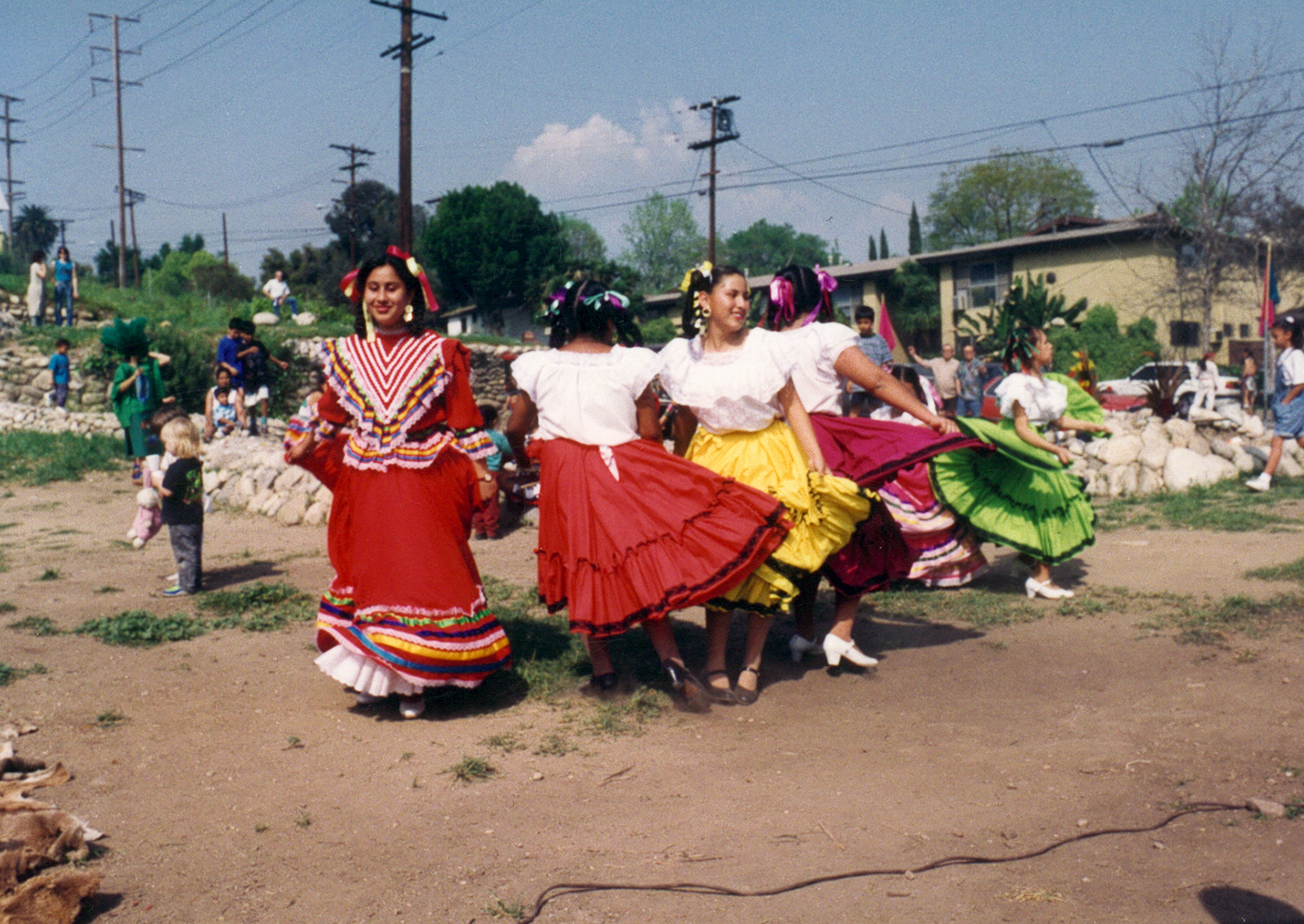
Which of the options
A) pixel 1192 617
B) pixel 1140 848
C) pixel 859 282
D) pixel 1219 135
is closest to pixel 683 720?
pixel 1140 848

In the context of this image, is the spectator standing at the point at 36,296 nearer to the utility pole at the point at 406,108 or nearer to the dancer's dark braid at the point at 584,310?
the utility pole at the point at 406,108

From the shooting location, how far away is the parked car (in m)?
21.0

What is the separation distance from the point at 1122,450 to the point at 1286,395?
1631mm

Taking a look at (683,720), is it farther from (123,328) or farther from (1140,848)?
(123,328)

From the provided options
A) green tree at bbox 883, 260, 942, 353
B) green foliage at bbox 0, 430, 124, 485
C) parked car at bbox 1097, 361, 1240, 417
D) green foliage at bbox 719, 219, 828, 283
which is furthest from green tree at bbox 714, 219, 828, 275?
green foliage at bbox 0, 430, 124, 485

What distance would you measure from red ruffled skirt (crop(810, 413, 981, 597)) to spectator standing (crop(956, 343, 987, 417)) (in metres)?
11.3

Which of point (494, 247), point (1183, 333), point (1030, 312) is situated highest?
point (494, 247)

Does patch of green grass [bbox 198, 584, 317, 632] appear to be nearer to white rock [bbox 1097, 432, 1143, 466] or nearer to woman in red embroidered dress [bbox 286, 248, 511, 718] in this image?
woman in red embroidered dress [bbox 286, 248, 511, 718]

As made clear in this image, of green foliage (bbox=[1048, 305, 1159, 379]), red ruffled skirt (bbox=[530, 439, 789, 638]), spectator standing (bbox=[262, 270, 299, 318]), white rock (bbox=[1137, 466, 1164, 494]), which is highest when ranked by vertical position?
spectator standing (bbox=[262, 270, 299, 318])

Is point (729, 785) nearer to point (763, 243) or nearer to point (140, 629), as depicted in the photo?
point (140, 629)

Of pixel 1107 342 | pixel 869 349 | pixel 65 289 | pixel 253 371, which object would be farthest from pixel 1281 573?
pixel 1107 342

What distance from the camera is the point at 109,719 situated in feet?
15.0

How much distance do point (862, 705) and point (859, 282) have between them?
129 feet

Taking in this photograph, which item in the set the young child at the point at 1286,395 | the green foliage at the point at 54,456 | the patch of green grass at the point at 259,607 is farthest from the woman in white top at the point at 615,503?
the green foliage at the point at 54,456
